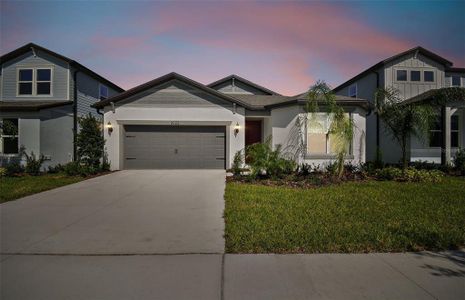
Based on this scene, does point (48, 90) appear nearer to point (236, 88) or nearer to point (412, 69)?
Result: point (236, 88)

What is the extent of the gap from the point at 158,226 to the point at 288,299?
314cm

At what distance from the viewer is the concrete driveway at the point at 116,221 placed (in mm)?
4148

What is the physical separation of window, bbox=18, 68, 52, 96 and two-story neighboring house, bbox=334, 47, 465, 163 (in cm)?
1991

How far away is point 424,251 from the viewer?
3.97m

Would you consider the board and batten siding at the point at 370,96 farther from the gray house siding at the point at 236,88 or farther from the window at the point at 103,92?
the window at the point at 103,92

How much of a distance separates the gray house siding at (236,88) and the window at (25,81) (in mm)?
11672

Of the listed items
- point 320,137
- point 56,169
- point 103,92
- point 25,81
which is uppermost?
point 103,92

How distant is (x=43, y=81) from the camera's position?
15.7 m

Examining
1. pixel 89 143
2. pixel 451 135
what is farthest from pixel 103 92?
pixel 451 135

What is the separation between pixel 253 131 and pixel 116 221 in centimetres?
1243

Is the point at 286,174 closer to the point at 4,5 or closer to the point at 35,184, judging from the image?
the point at 35,184

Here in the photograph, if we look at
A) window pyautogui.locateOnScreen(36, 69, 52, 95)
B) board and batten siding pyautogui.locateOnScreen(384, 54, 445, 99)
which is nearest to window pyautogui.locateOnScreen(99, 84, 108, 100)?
window pyautogui.locateOnScreen(36, 69, 52, 95)

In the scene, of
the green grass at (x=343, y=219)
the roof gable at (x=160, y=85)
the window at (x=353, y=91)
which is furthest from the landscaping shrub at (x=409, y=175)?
the window at (x=353, y=91)

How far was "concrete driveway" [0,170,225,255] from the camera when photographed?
4.15 meters
